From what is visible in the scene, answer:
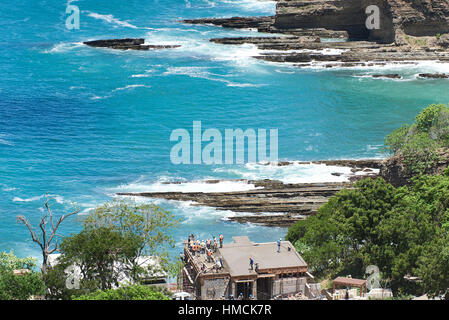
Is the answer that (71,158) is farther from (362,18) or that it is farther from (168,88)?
(362,18)

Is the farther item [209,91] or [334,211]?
[209,91]

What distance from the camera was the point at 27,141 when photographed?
117 meters

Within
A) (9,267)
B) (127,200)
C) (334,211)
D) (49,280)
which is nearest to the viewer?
(49,280)

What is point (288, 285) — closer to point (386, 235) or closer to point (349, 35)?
point (386, 235)

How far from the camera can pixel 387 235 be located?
65.8 metres

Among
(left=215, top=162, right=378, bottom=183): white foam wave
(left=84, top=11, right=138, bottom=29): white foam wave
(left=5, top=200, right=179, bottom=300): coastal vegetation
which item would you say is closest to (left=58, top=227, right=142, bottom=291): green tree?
(left=5, top=200, right=179, bottom=300): coastal vegetation

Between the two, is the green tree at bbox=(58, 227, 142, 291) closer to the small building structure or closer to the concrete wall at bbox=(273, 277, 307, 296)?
the small building structure

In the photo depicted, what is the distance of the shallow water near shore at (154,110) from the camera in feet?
329

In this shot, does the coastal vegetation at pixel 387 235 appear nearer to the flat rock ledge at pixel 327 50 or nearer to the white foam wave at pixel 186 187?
the white foam wave at pixel 186 187

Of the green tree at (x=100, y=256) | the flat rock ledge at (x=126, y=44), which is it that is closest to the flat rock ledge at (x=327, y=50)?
the flat rock ledge at (x=126, y=44)

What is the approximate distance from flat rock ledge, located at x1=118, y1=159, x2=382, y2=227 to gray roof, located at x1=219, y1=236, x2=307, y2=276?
81.0ft

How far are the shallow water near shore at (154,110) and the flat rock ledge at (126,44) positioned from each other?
215cm

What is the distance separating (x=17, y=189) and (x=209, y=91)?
156ft

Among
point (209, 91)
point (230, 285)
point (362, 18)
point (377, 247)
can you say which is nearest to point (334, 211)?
point (377, 247)
